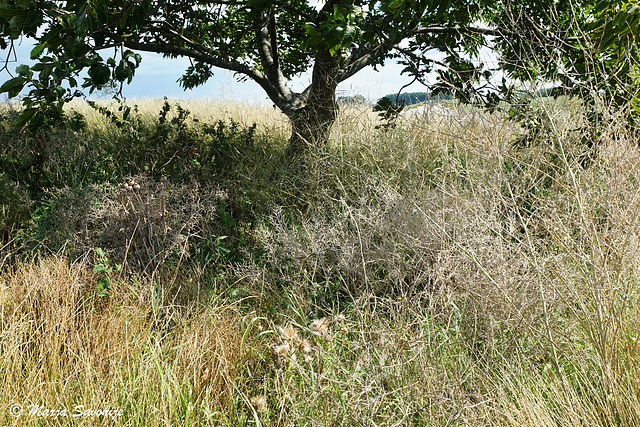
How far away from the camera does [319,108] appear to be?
522cm

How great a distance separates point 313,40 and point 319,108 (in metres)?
2.11

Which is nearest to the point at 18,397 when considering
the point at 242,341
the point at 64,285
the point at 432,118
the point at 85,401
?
the point at 85,401

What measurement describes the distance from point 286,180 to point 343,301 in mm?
1845

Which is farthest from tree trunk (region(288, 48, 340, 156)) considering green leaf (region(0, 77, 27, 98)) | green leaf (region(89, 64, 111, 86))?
green leaf (region(0, 77, 27, 98))

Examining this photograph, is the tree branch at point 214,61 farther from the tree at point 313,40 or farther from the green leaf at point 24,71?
the green leaf at point 24,71

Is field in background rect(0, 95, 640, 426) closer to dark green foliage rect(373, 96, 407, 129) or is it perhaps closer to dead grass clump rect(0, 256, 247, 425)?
dead grass clump rect(0, 256, 247, 425)

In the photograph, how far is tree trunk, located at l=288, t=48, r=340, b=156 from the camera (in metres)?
5.02

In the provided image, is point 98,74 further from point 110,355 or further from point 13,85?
point 110,355

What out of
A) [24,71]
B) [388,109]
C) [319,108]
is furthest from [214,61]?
[24,71]

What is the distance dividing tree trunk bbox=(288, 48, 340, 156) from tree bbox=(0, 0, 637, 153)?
0.01 m

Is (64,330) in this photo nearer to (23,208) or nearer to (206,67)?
(23,208)

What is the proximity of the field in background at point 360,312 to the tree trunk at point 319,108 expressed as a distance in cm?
81

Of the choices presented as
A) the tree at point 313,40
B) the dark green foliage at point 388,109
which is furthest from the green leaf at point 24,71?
the dark green foliage at point 388,109

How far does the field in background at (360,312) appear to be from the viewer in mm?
2025
